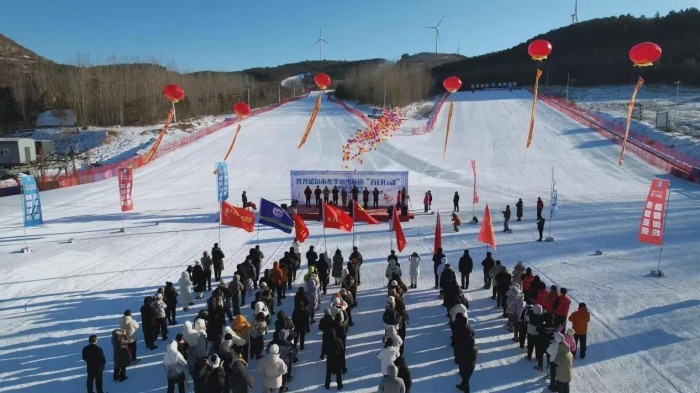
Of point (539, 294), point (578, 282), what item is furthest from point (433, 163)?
point (539, 294)

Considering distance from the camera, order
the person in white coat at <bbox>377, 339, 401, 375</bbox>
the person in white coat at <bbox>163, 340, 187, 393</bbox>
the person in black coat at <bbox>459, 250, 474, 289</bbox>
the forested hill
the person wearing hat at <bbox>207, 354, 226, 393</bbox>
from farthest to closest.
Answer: the forested hill, the person in black coat at <bbox>459, 250, 474, 289</bbox>, the person in white coat at <bbox>163, 340, 187, 393</bbox>, the person in white coat at <bbox>377, 339, 401, 375</bbox>, the person wearing hat at <bbox>207, 354, 226, 393</bbox>

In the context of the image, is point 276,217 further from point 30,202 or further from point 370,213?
point 30,202

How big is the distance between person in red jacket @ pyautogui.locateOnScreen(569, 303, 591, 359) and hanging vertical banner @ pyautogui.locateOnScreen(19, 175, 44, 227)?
54.4 ft

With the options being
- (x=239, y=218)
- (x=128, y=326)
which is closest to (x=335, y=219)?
(x=239, y=218)

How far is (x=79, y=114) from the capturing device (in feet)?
206

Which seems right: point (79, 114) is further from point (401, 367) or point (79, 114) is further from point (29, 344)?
point (401, 367)

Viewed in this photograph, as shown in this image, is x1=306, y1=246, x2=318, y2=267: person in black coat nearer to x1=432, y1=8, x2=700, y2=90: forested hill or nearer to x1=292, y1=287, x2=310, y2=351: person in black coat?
x1=292, y1=287, x2=310, y2=351: person in black coat

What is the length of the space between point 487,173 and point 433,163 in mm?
4445

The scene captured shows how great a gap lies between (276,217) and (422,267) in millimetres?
4694

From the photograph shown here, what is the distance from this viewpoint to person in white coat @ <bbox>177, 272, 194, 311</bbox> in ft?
36.5

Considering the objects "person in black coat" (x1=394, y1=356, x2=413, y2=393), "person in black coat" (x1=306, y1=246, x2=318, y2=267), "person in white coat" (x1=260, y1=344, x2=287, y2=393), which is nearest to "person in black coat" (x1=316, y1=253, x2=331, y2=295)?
"person in black coat" (x1=306, y1=246, x2=318, y2=267)

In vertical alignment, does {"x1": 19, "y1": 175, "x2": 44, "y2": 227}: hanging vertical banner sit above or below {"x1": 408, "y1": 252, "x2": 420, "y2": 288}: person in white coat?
above

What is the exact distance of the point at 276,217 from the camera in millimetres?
13805

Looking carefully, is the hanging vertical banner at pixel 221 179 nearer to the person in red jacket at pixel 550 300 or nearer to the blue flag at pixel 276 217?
the blue flag at pixel 276 217
